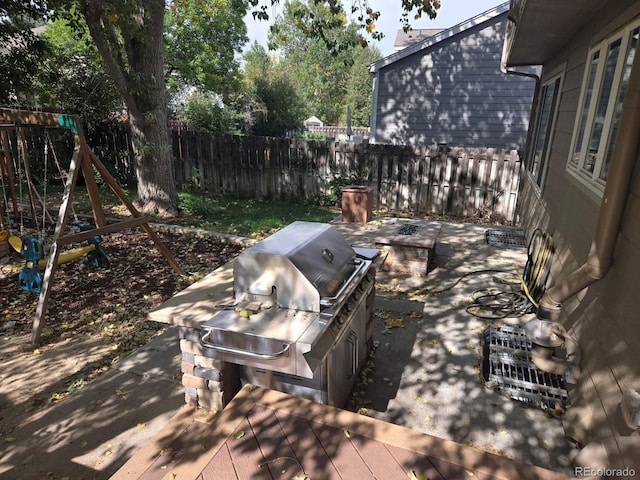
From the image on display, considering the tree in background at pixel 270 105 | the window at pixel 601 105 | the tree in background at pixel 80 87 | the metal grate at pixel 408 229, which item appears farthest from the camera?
the tree in background at pixel 270 105

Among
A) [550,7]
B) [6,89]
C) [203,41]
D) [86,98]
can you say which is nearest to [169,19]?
[203,41]

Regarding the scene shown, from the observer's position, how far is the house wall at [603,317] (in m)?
1.96

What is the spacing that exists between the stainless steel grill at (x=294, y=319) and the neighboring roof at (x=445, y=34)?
10.3 meters

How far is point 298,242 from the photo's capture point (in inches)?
106

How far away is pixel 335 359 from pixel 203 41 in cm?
2128

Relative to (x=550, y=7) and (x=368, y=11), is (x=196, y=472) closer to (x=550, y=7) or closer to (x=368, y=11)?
(x=550, y=7)

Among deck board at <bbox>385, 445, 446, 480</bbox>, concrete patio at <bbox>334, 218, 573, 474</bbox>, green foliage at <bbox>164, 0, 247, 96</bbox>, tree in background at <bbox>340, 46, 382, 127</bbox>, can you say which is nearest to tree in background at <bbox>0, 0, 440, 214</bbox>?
concrete patio at <bbox>334, 218, 573, 474</bbox>

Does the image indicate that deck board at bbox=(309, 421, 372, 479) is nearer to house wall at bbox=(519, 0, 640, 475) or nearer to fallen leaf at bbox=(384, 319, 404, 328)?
house wall at bbox=(519, 0, 640, 475)

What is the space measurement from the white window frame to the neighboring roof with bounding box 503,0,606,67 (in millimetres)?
466

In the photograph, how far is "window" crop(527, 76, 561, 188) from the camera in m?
5.66

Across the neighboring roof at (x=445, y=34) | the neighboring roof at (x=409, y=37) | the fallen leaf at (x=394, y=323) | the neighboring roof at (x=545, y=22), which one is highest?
the neighboring roof at (x=409, y=37)

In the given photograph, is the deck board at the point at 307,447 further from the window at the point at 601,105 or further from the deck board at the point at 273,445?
the window at the point at 601,105

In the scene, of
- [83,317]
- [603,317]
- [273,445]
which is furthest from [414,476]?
[83,317]

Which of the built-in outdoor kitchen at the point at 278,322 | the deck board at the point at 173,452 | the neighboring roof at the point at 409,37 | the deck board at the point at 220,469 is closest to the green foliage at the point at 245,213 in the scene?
the built-in outdoor kitchen at the point at 278,322
